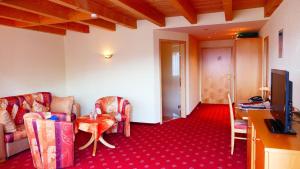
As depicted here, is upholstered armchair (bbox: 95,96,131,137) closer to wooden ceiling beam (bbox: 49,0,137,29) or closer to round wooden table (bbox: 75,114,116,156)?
round wooden table (bbox: 75,114,116,156)

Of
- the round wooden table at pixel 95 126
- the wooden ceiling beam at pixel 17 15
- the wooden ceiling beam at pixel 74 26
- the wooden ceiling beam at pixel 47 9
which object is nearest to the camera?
the wooden ceiling beam at pixel 47 9

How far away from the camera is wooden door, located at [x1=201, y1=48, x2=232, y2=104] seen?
8.33 meters

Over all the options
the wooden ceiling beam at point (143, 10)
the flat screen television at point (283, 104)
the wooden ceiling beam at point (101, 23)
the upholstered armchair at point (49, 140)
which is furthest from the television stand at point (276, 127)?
the wooden ceiling beam at point (101, 23)

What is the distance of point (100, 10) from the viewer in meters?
3.91

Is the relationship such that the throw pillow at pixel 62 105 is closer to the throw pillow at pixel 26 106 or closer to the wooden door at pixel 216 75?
the throw pillow at pixel 26 106

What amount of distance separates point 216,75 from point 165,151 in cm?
522

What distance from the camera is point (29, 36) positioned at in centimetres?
521

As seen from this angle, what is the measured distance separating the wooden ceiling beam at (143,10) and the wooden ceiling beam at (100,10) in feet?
1.45

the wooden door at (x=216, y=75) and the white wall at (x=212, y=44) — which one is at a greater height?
the white wall at (x=212, y=44)

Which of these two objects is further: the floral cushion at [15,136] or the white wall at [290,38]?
the floral cushion at [15,136]

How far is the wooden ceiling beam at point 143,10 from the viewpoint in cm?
343

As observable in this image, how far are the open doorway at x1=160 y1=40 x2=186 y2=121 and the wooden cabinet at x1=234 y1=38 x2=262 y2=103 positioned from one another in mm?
1448

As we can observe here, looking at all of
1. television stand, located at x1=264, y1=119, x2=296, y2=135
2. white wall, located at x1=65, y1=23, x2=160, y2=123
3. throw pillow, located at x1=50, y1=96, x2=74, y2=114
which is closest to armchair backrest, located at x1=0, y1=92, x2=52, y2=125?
throw pillow, located at x1=50, y1=96, x2=74, y2=114

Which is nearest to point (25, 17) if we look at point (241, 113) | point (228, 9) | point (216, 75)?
point (228, 9)
